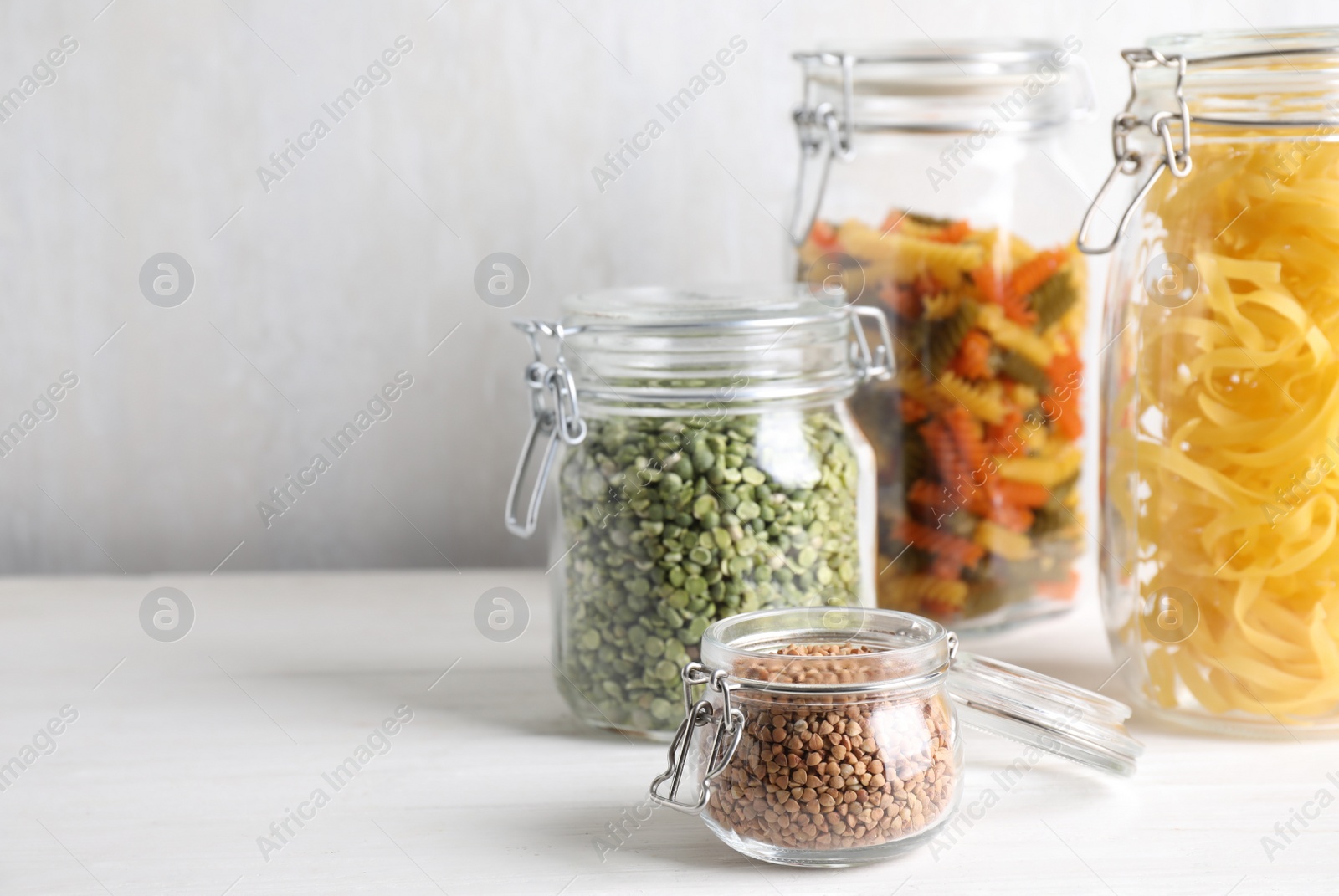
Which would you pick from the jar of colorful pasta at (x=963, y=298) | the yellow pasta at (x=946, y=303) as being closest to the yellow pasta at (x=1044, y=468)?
the jar of colorful pasta at (x=963, y=298)

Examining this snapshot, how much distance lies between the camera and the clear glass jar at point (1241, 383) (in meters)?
0.64

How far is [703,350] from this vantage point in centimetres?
68

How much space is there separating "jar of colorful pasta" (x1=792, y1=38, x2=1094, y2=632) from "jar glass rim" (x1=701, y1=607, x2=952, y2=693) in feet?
0.75

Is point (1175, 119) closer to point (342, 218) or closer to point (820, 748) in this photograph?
point (820, 748)

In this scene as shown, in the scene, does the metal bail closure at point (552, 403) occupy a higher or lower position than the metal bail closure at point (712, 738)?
higher

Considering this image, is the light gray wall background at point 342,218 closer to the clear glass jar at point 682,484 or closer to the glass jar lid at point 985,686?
the clear glass jar at point 682,484

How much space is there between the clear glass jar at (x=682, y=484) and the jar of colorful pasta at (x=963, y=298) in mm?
110

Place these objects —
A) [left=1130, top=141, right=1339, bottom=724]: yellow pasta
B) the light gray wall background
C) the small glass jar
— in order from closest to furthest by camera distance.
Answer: the small glass jar
[left=1130, top=141, right=1339, bottom=724]: yellow pasta
the light gray wall background

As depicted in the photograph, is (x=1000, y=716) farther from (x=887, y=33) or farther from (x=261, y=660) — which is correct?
(x=887, y=33)

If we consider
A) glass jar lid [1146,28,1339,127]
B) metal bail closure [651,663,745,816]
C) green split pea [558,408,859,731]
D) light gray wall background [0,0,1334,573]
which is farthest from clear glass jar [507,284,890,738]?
light gray wall background [0,0,1334,573]

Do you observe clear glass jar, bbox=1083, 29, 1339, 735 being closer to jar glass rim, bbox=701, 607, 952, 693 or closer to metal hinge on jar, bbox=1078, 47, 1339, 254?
metal hinge on jar, bbox=1078, 47, 1339, 254

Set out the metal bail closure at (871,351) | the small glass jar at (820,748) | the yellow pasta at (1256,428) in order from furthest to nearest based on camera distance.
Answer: the metal bail closure at (871,351), the yellow pasta at (1256,428), the small glass jar at (820,748)

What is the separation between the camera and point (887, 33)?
102 centimetres

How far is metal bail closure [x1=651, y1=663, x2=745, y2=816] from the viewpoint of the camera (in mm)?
537
